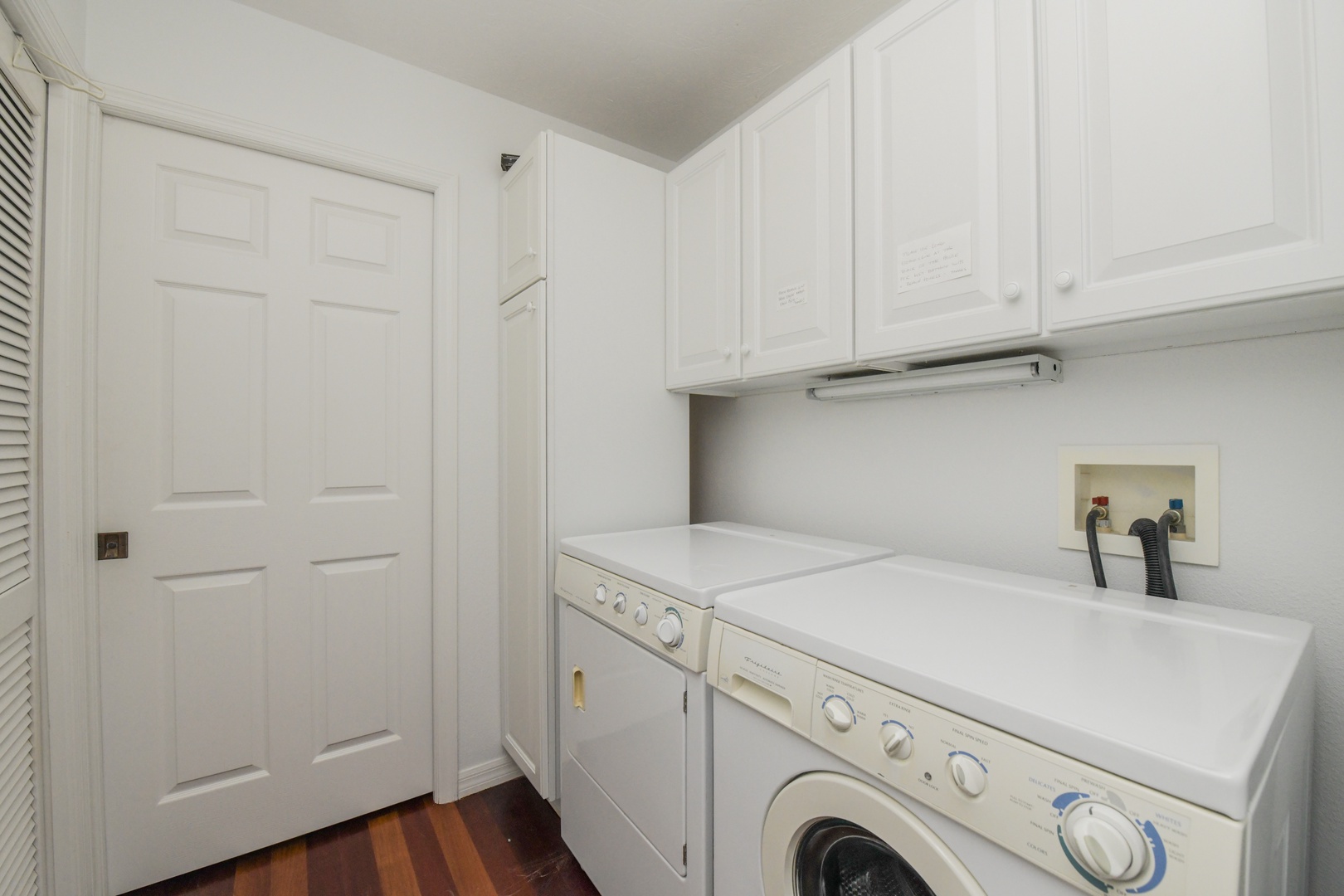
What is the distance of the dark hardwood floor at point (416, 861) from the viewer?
4.91ft

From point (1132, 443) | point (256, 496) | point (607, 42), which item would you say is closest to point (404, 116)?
point (607, 42)

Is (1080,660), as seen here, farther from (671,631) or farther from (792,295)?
(792,295)

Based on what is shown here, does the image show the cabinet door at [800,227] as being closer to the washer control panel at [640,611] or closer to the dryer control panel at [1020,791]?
the washer control panel at [640,611]

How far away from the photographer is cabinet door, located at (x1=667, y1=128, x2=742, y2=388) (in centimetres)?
162

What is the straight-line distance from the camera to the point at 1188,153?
82cm

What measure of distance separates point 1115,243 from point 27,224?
7.48ft

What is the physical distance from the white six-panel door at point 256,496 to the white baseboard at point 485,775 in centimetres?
13

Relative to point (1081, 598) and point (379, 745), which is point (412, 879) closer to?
point (379, 745)

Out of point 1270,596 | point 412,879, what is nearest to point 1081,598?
point 1270,596

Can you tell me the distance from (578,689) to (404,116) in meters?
1.96

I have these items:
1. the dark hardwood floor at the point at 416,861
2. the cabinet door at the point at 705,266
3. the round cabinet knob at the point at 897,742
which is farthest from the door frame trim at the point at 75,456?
the round cabinet knob at the point at 897,742

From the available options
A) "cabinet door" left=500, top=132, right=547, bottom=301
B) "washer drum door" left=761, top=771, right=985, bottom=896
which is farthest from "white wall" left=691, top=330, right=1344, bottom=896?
"cabinet door" left=500, top=132, right=547, bottom=301

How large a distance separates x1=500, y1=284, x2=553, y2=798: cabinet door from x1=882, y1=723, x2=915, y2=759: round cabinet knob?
3.80 ft

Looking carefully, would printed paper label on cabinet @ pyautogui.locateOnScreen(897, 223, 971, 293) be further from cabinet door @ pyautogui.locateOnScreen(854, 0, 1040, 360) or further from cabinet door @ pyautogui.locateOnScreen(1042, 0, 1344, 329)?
cabinet door @ pyautogui.locateOnScreen(1042, 0, 1344, 329)
